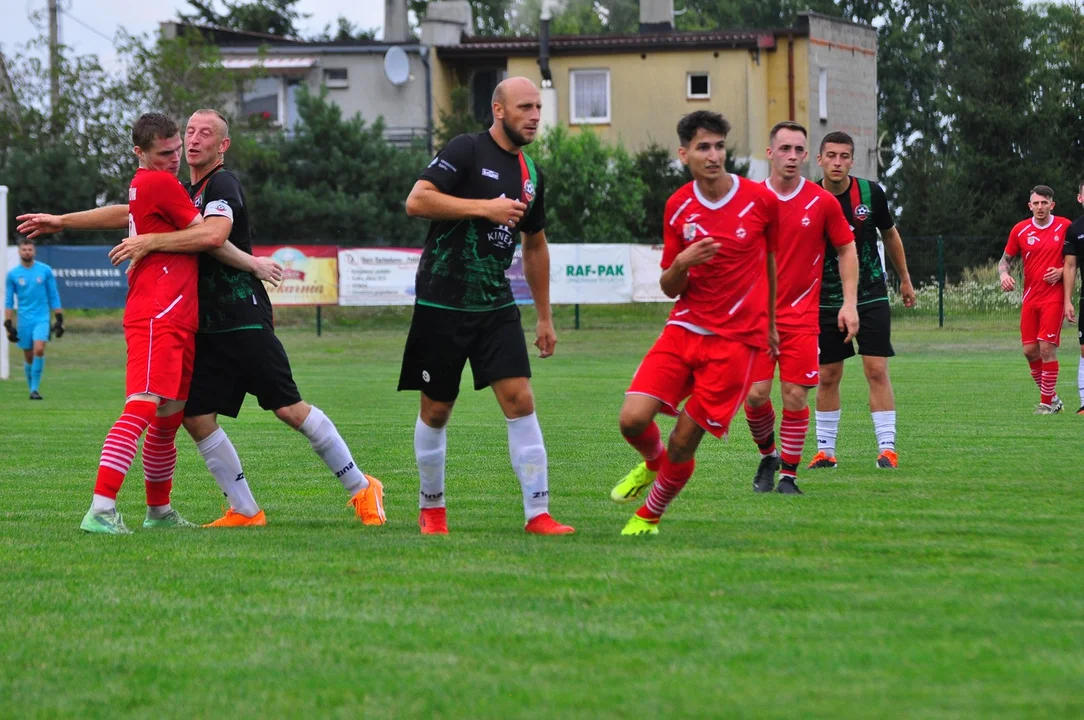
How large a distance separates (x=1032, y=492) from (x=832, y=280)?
2.20 meters

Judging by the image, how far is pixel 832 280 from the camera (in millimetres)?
10062

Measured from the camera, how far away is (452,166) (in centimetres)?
689

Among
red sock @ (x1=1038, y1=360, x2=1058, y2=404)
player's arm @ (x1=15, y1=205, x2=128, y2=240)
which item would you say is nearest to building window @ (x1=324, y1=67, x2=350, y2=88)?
red sock @ (x1=1038, y1=360, x2=1058, y2=404)

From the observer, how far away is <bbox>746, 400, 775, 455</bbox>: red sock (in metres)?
9.05

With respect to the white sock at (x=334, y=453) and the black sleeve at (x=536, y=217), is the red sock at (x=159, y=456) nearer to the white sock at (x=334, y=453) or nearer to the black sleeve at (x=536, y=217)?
the white sock at (x=334, y=453)

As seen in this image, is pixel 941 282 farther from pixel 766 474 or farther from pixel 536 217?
pixel 536 217

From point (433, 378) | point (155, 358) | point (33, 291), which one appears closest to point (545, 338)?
point (433, 378)

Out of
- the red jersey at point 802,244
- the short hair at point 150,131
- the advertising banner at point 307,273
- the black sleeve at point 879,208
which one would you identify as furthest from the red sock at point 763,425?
the advertising banner at point 307,273

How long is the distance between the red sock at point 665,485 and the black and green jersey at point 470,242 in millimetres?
1072

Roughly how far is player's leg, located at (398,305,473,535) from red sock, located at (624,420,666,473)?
0.88 m

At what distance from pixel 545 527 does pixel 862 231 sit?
410 cm

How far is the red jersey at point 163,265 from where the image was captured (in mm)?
7379

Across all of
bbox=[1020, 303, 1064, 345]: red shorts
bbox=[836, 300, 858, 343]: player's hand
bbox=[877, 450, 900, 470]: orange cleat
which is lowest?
bbox=[877, 450, 900, 470]: orange cleat

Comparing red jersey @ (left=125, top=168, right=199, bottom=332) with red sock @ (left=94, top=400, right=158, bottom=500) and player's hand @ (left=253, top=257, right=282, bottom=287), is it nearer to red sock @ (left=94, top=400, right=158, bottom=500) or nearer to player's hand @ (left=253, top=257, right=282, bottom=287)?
player's hand @ (left=253, top=257, right=282, bottom=287)
